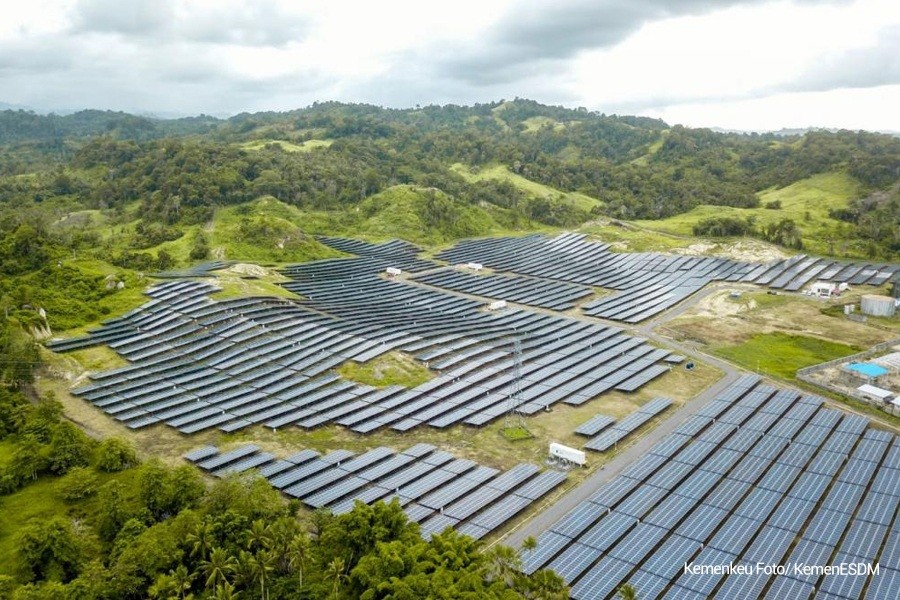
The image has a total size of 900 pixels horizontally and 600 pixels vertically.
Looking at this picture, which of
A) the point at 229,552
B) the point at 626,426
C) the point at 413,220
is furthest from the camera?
the point at 413,220

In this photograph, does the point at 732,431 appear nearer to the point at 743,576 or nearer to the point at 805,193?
the point at 743,576

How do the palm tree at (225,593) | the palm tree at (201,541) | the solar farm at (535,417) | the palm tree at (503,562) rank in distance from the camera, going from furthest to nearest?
the solar farm at (535,417)
the palm tree at (201,541)
the palm tree at (503,562)
the palm tree at (225,593)

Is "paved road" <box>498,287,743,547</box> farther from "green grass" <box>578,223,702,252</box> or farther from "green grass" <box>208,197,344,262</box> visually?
"green grass" <box>208,197,344,262</box>

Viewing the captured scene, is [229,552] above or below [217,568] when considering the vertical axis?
below

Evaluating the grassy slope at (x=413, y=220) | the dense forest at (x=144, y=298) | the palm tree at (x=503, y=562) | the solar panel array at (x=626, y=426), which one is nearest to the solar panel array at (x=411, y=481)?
the dense forest at (x=144, y=298)

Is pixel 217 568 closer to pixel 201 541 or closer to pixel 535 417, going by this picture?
pixel 201 541

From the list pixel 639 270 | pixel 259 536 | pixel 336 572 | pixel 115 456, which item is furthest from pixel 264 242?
pixel 336 572

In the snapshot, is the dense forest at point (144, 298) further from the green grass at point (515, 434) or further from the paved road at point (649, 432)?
the green grass at point (515, 434)

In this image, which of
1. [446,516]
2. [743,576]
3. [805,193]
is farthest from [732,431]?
[805,193]
